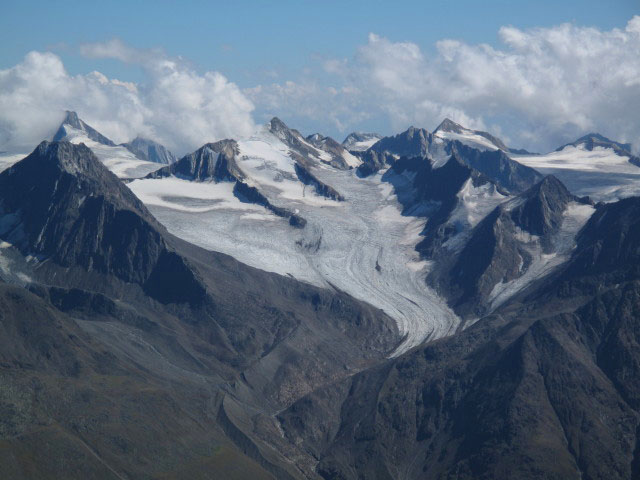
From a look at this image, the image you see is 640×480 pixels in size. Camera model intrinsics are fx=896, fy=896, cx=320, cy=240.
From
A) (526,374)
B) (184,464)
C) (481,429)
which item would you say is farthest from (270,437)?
(526,374)

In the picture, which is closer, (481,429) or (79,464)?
(79,464)

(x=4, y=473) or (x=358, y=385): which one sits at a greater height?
(x=358, y=385)

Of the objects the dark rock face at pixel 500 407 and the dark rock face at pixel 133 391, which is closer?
the dark rock face at pixel 133 391

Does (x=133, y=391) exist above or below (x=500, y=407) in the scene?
below

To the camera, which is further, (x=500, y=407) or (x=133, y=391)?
(x=500, y=407)

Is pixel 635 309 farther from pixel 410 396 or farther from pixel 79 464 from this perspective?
pixel 79 464

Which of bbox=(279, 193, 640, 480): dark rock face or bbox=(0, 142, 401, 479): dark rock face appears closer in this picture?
bbox=(0, 142, 401, 479): dark rock face

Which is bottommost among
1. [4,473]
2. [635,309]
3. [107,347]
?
[4,473]

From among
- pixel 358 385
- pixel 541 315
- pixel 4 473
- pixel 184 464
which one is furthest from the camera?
pixel 541 315
